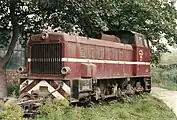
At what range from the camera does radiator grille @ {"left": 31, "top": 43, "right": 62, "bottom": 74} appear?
10.8 meters

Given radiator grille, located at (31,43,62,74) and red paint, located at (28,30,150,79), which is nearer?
radiator grille, located at (31,43,62,74)

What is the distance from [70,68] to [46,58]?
836mm

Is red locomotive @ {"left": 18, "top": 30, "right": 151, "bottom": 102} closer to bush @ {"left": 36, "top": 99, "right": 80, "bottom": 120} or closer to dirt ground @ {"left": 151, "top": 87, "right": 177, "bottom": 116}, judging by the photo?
bush @ {"left": 36, "top": 99, "right": 80, "bottom": 120}

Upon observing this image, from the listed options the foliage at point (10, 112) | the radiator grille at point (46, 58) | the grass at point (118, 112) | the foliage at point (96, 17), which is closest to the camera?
the foliage at point (10, 112)

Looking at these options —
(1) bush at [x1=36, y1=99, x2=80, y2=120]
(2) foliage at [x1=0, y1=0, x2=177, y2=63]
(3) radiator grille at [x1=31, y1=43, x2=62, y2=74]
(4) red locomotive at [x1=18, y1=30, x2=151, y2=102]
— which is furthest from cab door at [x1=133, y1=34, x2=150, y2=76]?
(1) bush at [x1=36, y1=99, x2=80, y2=120]

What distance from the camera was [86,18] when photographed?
15.1 metres

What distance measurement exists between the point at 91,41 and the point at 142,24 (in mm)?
7611

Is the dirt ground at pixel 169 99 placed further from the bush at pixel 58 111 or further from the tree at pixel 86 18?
the bush at pixel 58 111

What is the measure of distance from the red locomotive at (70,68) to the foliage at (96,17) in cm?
165

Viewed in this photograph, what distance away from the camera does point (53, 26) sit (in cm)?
1688

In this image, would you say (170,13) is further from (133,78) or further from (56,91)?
(56,91)

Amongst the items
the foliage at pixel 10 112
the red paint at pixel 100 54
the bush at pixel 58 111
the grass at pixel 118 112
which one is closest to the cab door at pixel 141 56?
the red paint at pixel 100 54

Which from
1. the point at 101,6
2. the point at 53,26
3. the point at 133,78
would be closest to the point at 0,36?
the point at 53,26

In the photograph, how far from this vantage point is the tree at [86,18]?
15.0 m
